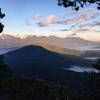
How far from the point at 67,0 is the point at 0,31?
88.2 feet

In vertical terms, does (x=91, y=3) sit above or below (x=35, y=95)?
above

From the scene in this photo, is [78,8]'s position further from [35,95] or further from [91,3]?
[35,95]

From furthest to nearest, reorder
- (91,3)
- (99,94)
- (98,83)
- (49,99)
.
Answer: (49,99) → (98,83) → (99,94) → (91,3)

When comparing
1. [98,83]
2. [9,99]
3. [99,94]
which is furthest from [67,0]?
[9,99]

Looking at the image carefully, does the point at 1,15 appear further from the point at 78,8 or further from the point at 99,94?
the point at 78,8

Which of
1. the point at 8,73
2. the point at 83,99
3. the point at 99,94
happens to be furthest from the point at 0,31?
the point at 8,73

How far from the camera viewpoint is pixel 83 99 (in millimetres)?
46812

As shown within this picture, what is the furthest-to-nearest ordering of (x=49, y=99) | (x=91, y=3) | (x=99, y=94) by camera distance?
(x=49, y=99)
(x=99, y=94)
(x=91, y=3)

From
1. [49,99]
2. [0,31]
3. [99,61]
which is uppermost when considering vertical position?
[0,31]

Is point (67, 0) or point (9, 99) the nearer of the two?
point (67, 0)

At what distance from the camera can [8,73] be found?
258ft

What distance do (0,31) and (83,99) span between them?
1434 centimetres

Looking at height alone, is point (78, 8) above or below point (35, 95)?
above

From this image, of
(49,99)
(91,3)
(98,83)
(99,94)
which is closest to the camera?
(91,3)
